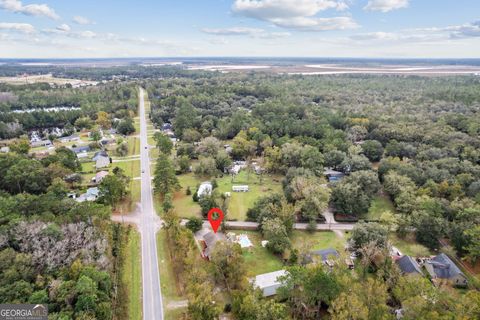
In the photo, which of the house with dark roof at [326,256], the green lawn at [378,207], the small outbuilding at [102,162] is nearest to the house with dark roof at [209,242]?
the house with dark roof at [326,256]

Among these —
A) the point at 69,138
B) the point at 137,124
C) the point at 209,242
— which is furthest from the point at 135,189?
the point at 137,124

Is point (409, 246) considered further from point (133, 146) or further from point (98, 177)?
point (133, 146)

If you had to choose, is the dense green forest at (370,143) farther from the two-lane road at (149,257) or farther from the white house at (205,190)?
the two-lane road at (149,257)

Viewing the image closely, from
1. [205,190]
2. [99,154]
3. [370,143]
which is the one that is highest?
[370,143]

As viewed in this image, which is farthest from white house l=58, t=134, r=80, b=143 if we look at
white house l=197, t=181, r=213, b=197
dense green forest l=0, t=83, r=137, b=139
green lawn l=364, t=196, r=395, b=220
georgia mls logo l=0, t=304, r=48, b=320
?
green lawn l=364, t=196, r=395, b=220

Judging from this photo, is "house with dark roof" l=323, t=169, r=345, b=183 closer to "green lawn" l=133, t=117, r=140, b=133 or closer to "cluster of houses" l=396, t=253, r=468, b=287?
"cluster of houses" l=396, t=253, r=468, b=287

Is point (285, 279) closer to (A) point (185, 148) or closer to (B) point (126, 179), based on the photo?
(B) point (126, 179)

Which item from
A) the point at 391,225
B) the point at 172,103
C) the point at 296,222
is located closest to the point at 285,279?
the point at 296,222
